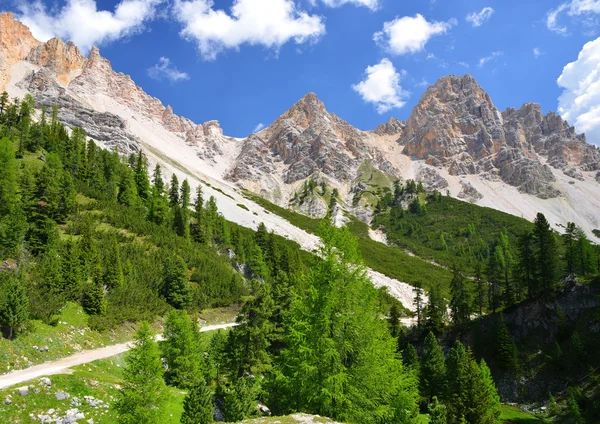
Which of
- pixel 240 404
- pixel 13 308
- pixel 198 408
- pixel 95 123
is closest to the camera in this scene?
pixel 198 408

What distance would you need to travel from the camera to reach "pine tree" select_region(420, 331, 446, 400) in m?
44.6

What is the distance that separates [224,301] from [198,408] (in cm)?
3471

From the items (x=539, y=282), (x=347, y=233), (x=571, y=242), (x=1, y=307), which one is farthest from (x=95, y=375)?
(x=571, y=242)

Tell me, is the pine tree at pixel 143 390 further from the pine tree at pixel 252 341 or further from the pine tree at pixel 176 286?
the pine tree at pixel 176 286

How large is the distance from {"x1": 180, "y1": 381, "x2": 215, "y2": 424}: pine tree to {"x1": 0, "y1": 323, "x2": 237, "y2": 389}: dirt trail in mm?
5104

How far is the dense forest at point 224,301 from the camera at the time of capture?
44.3 ft

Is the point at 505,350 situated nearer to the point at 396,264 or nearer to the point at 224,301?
the point at 224,301

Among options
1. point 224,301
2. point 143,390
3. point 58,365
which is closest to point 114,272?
point 224,301

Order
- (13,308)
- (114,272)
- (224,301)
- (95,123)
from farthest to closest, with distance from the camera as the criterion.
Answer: (95,123), (224,301), (114,272), (13,308)

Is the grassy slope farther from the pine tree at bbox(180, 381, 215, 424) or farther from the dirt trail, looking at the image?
the pine tree at bbox(180, 381, 215, 424)

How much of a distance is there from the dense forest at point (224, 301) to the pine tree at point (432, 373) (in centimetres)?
17

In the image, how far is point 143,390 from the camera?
64.8 ft

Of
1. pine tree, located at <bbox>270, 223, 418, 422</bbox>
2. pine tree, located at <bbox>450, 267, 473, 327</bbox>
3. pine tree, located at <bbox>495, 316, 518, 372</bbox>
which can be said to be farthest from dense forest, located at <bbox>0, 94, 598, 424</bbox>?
pine tree, located at <bbox>450, 267, 473, 327</bbox>

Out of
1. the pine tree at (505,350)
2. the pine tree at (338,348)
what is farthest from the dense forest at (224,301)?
the pine tree at (505,350)
